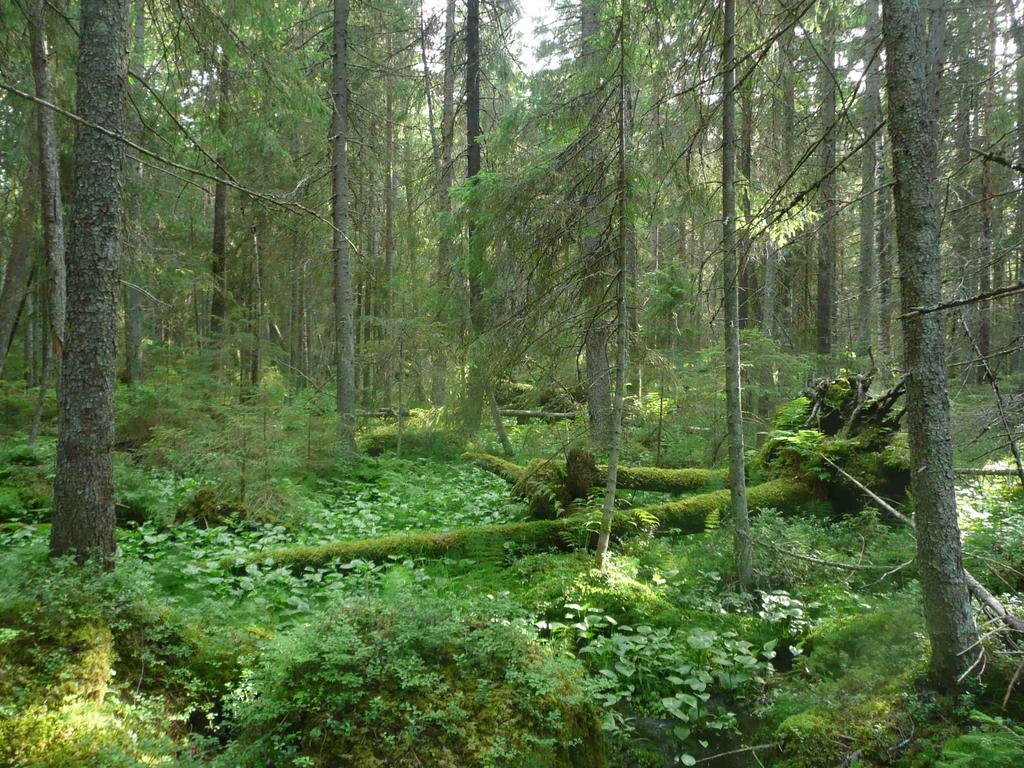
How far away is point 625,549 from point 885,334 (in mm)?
9344

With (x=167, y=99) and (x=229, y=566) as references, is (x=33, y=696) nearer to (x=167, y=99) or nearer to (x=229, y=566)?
(x=229, y=566)

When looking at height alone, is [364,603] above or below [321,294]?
below

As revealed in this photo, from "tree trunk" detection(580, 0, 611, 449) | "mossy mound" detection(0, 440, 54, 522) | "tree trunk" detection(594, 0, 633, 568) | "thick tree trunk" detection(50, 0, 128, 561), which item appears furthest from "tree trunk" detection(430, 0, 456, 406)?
"mossy mound" detection(0, 440, 54, 522)

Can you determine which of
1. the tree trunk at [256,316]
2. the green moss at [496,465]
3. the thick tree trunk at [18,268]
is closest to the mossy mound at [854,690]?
the green moss at [496,465]

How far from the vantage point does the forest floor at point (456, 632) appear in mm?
2938

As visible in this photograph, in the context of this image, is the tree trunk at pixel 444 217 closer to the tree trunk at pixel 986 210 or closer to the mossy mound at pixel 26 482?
the mossy mound at pixel 26 482

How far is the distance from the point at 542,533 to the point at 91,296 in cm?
526

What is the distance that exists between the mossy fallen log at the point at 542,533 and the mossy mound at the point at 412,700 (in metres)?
2.76

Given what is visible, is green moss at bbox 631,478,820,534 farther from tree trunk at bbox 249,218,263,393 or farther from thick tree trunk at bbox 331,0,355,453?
tree trunk at bbox 249,218,263,393

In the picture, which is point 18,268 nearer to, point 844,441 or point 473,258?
point 473,258

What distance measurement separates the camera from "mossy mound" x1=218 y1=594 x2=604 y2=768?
2818mm

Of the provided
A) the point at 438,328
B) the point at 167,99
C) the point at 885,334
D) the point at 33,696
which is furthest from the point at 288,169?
the point at 885,334

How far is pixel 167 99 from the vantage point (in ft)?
23.0

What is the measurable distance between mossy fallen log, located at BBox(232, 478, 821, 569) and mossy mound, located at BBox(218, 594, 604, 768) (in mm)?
2757
